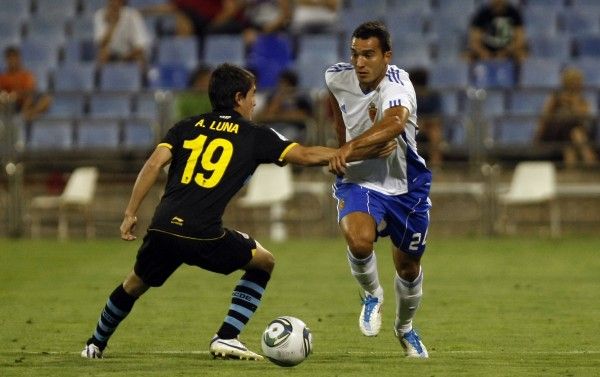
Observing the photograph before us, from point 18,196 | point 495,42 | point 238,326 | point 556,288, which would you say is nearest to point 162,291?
point 556,288

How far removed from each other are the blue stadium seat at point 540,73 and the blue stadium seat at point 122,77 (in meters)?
5.99

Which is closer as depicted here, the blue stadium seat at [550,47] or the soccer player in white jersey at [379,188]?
the soccer player in white jersey at [379,188]

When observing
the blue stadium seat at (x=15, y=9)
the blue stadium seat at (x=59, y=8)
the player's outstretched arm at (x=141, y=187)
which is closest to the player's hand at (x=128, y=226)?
the player's outstretched arm at (x=141, y=187)

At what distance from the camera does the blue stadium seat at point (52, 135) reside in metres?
21.3

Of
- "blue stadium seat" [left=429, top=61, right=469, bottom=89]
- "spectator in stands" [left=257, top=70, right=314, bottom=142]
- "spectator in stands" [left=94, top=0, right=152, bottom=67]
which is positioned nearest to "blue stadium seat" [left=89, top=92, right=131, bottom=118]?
"spectator in stands" [left=94, top=0, right=152, bottom=67]

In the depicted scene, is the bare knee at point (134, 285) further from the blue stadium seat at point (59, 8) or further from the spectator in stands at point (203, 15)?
the blue stadium seat at point (59, 8)

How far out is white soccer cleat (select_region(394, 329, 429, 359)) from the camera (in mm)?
8852

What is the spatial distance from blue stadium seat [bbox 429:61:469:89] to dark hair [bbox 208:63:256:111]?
13.3 metres

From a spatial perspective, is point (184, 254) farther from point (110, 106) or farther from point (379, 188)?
point (110, 106)

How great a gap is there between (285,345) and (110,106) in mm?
14386

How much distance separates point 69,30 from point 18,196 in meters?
4.10

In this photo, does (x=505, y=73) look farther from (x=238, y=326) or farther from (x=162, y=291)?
(x=238, y=326)

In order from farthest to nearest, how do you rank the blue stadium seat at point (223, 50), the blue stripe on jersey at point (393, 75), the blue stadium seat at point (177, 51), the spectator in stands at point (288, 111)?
the blue stadium seat at point (177, 51) < the blue stadium seat at point (223, 50) < the spectator in stands at point (288, 111) < the blue stripe on jersey at point (393, 75)

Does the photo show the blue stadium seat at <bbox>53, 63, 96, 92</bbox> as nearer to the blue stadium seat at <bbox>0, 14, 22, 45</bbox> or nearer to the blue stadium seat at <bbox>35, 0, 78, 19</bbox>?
the blue stadium seat at <bbox>0, 14, 22, 45</bbox>
